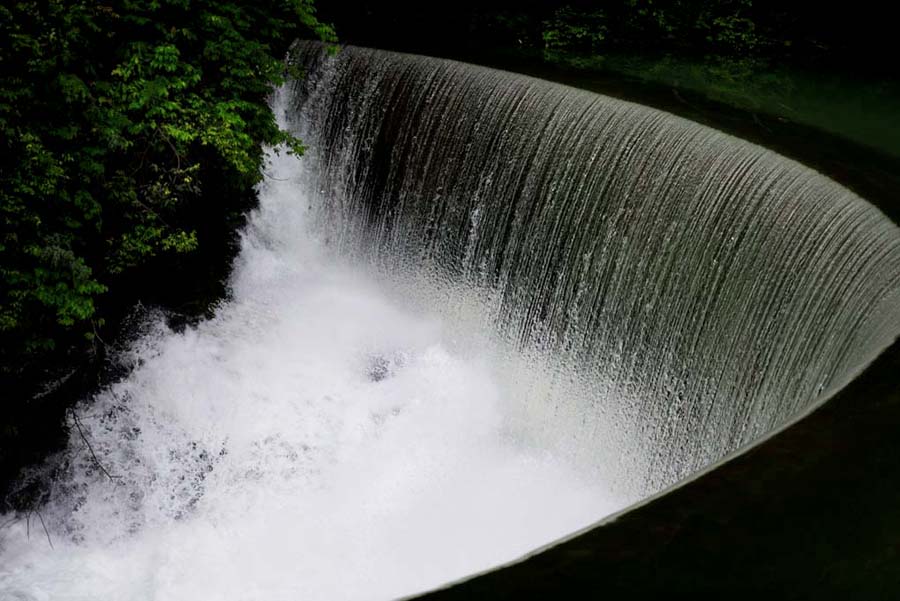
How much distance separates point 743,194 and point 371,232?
15.7 feet

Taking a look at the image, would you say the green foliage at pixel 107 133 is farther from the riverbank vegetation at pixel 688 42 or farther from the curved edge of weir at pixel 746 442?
the riverbank vegetation at pixel 688 42

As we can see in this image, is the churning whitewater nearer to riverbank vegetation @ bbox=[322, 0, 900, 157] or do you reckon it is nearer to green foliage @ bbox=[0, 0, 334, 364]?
green foliage @ bbox=[0, 0, 334, 364]

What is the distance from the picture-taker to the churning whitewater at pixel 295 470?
268 inches

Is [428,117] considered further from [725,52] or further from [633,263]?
[725,52]

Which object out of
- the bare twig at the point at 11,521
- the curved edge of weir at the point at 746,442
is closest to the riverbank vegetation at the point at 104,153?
the bare twig at the point at 11,521

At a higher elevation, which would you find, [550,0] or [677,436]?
[550,0]

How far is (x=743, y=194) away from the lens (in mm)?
6656

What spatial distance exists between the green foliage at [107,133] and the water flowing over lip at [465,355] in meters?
1.34

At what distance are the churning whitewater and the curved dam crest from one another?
72 centimetres

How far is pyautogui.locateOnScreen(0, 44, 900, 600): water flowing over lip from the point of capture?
643cm

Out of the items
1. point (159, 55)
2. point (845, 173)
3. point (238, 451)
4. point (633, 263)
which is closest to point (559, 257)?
point (633, 263)

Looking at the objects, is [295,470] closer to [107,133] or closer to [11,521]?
[11,521]

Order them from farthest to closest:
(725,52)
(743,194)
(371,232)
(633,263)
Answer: (725,52)
(371,232)
(633,263)
(743,194)

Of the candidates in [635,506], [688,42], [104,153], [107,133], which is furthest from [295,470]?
[688,42]
